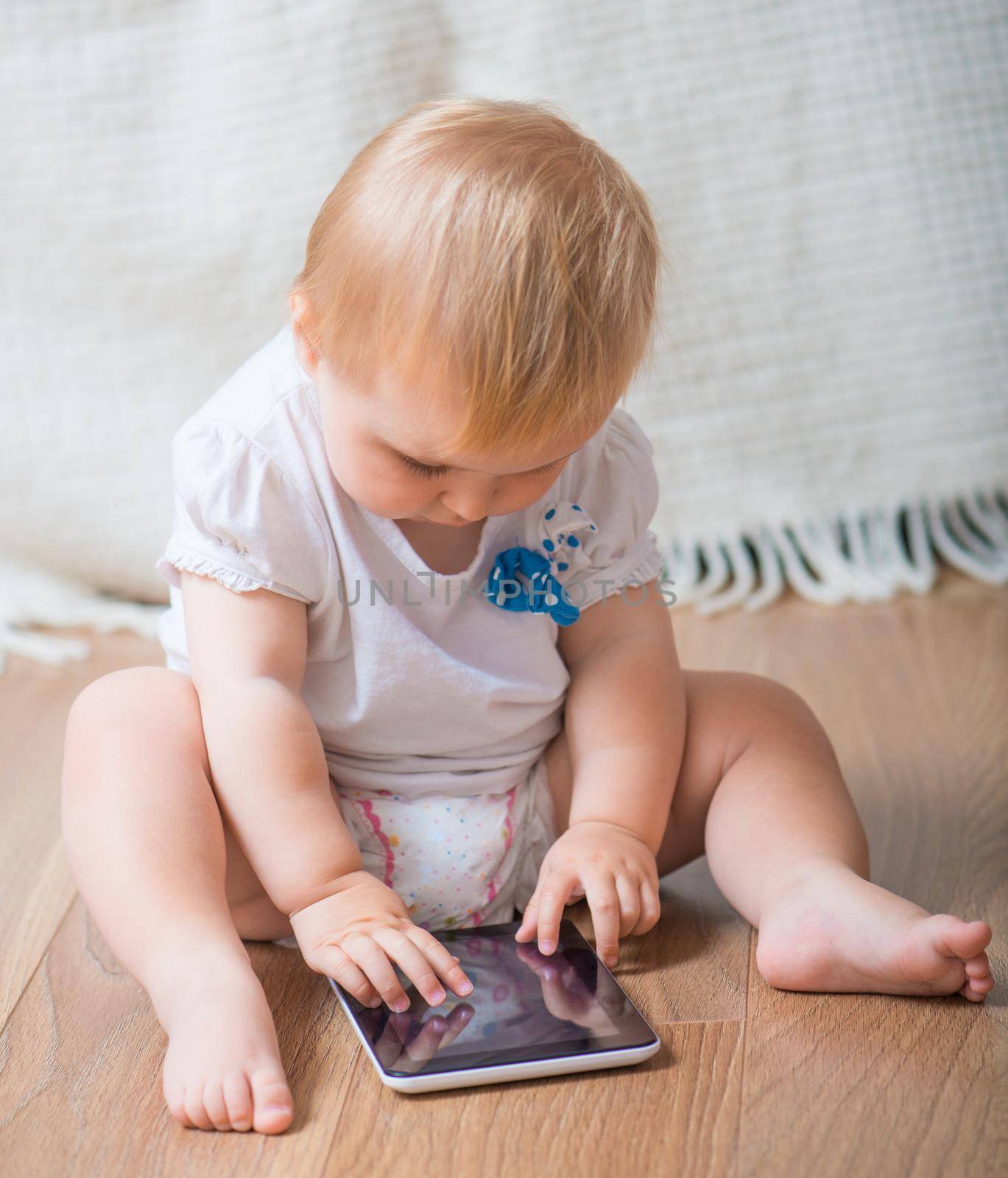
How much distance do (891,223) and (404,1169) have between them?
967 millimetres

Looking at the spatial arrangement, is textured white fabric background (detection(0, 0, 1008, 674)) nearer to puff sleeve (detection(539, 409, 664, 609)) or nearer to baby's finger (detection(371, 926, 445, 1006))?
puff sleeve (detection(539, 409, 664, 609))

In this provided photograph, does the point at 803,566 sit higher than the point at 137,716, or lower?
lower

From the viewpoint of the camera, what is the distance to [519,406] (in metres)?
0.58

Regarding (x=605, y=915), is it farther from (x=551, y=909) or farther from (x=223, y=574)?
(x=223, y=574)

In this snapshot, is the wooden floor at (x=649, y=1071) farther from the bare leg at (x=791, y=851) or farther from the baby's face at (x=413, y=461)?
the baby's face at (x=413, y=461)

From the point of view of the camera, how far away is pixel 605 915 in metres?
0.68

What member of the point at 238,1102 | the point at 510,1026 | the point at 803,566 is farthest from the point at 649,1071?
the point at 803,566

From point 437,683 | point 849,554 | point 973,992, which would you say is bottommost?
point 849,554

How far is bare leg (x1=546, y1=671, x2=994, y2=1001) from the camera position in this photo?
628 millimetres

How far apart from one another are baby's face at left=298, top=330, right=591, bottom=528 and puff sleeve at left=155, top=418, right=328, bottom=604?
0.04 meters

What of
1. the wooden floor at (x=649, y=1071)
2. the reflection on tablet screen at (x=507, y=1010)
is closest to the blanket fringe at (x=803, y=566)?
the wooden floor at (x=649, y=1071)

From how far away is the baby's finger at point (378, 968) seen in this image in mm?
628

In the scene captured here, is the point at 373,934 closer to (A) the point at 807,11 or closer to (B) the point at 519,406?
(B) the point at 519,406

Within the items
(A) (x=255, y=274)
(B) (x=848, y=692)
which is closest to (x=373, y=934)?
(B) (x=848, y=692)
